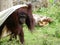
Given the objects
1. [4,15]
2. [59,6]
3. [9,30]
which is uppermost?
[4,15]

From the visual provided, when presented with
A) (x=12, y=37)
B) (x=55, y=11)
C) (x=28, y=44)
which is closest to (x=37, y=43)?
(x=28, y=44)

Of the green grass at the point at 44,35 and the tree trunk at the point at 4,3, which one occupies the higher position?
the tree trunk at the point at 4,3

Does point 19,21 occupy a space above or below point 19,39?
above

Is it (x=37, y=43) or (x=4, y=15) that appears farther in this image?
(x=37, y=43)

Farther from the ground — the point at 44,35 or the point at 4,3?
the point at 4,3

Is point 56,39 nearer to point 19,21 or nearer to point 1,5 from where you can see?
point 19,21

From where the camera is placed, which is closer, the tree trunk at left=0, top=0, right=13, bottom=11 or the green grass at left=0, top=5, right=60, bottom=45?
the green grass at left=0, top=5, right=60, bottom=45

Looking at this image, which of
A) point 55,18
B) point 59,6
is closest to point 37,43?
point 55,18

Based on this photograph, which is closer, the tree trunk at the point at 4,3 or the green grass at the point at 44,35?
the green grass at the point at 44,35

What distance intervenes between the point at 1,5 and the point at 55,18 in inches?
94.1

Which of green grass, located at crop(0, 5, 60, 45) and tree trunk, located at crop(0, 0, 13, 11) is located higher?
tree trunk, located at crop(0, 0, 13, 11)

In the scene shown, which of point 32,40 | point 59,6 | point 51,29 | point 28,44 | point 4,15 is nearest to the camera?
point 4,15

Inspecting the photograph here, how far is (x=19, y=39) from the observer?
574cm

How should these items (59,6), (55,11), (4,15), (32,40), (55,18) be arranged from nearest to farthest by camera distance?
(4,15) < (32,40) < (55,18) < (55,11) < (59,6)
